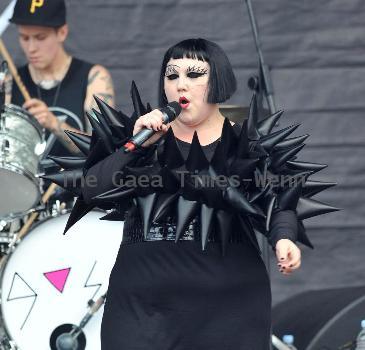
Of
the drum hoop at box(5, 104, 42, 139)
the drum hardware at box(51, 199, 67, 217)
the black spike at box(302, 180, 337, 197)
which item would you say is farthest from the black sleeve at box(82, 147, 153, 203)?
the drum hoop at box(5, 104, 42, 139)

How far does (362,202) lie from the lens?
19.1 feet

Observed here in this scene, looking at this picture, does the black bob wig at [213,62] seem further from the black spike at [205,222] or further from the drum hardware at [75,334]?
the drum hardware at [75,334]

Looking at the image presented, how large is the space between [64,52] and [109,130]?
235 cm

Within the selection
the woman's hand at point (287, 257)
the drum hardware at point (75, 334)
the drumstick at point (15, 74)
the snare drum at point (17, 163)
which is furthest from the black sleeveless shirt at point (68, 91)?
the woman's hand at point (287, 257)

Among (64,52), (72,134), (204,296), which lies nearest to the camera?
(204,296)

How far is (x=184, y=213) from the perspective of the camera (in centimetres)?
325

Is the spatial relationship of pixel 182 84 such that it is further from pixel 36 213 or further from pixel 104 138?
pixel 36 213

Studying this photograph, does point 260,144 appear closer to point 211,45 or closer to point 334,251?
point 211,45

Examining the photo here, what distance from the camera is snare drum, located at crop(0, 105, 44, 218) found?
15.7ft

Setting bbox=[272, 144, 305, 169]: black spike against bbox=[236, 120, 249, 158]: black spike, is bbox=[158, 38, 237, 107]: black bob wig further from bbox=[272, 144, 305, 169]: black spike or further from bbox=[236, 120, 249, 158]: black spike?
bbox=[272, 144, 305, 169]: black spike

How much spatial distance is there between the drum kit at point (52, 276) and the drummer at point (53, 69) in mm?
724

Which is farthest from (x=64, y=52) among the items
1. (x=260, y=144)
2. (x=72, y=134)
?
(x=260, y=144)

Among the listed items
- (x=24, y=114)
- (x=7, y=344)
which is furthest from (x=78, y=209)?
(x=24, y=114)

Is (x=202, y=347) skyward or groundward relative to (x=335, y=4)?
groundward
